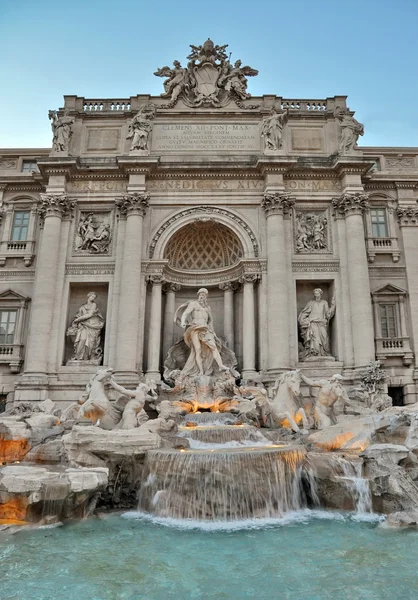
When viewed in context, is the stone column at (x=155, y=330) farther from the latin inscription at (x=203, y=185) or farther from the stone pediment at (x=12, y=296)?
the stone pediment at (x=12, y=296)

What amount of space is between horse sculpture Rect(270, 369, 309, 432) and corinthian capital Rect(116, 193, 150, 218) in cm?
899

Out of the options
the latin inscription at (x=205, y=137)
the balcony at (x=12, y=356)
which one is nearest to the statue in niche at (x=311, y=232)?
the latin inscription at (x=205, y=137)

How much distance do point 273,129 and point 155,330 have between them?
33.0 feet

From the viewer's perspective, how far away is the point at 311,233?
18.3 metres

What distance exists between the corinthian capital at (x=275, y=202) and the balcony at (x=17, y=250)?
1013cm

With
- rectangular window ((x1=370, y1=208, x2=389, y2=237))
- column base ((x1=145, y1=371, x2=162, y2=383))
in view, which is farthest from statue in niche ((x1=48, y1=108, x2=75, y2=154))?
rectangular window ((x1=370, y1=208, x2=389, y2=237))

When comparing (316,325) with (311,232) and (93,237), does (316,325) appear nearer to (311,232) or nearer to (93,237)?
(311,232)

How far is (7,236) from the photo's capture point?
62.4 ft

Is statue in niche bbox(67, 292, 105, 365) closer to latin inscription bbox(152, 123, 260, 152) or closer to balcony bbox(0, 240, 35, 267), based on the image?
balcony bbox(0, 240, 35, 267)

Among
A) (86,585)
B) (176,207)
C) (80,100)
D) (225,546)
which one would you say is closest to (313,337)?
(176,207)

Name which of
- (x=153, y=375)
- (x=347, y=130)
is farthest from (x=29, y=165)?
(x=347, y=130)

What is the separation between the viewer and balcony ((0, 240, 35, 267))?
1850 cm

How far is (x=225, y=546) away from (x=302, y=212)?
14.5 m

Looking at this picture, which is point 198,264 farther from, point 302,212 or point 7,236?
point 7,236
